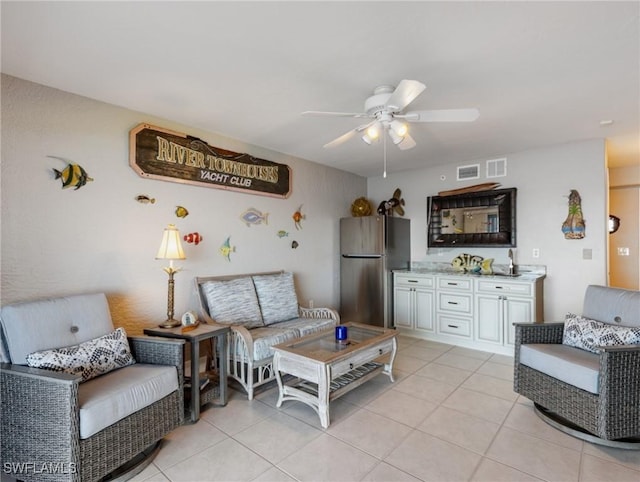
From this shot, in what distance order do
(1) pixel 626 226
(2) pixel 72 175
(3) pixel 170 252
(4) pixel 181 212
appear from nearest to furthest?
(2) pixel 72 175
(3) pixel 170 252
(4) pixel 181 212
(1) pixel 626 226

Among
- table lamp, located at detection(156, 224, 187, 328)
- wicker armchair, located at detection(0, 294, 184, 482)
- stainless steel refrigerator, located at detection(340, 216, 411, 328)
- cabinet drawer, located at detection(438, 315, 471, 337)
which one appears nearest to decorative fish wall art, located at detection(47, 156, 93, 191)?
table lamp, located at detection(156, 224, 187, 328)

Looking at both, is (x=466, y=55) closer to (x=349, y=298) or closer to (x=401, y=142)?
(x=401, y=142)

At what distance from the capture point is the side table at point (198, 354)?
7.89ft

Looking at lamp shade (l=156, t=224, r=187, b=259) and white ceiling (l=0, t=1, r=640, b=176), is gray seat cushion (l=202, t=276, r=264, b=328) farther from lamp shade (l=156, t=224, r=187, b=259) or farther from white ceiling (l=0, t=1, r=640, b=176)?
white ceiling (l=0, t=1, r=640, b=176)

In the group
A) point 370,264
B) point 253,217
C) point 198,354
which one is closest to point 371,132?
point 253,217

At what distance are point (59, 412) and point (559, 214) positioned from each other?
494 centimetres

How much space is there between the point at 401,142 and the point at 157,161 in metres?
2.22

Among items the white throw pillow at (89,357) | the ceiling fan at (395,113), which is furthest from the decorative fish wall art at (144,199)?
the ceiling fan at (395,113)

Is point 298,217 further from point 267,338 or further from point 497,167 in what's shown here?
point 497,167

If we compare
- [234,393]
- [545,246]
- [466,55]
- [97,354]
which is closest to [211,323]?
[234,393]

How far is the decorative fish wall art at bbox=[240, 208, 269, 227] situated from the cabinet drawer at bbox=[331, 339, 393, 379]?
78.8 inches

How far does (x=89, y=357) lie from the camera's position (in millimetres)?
2014

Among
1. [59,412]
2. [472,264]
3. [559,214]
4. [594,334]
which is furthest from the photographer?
[472,264]

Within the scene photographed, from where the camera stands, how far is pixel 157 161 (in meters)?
3.01
